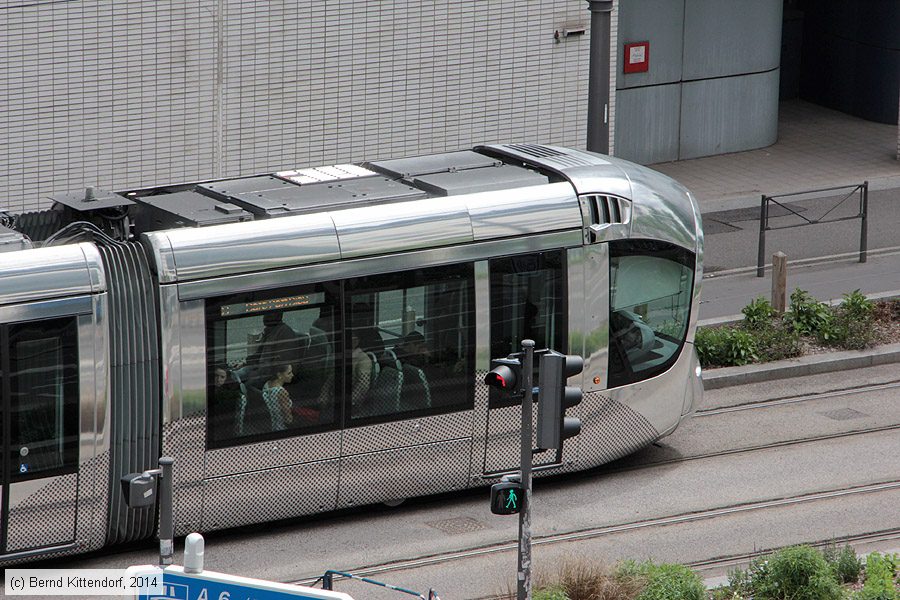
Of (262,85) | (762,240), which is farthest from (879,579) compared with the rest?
(262,85)

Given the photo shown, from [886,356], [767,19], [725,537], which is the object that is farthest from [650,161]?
[725,537]

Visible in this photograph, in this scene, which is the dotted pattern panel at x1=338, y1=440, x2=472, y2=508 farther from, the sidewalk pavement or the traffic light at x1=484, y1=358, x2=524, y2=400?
the sidewalk pavement

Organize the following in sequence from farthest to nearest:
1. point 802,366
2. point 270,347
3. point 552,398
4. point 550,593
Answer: point 802,366
point 270,347
point 550,593
point 552,398

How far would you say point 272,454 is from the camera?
12.1m

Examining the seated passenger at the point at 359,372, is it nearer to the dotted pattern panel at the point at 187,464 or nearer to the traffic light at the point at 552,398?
the dotted pattern panel at the point at 187,464

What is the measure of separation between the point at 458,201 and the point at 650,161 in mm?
13750

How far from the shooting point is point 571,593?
1072cm

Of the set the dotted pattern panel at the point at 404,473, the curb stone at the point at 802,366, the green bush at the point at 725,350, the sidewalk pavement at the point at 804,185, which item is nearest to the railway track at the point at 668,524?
the dotted pattern panel at the point at 404,473

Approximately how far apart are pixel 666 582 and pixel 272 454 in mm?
3242

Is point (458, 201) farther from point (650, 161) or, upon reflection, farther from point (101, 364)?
point (650, 161)

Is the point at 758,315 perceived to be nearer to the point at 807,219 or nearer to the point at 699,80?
the point at 807,219

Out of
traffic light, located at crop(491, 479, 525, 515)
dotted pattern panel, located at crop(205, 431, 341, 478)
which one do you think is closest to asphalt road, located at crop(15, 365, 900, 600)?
dotted pattern panel, located at crop(205, 431, 341, 478)

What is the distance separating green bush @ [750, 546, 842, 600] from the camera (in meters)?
10.6

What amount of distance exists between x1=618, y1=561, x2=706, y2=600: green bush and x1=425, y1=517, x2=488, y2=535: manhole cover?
212 cm
